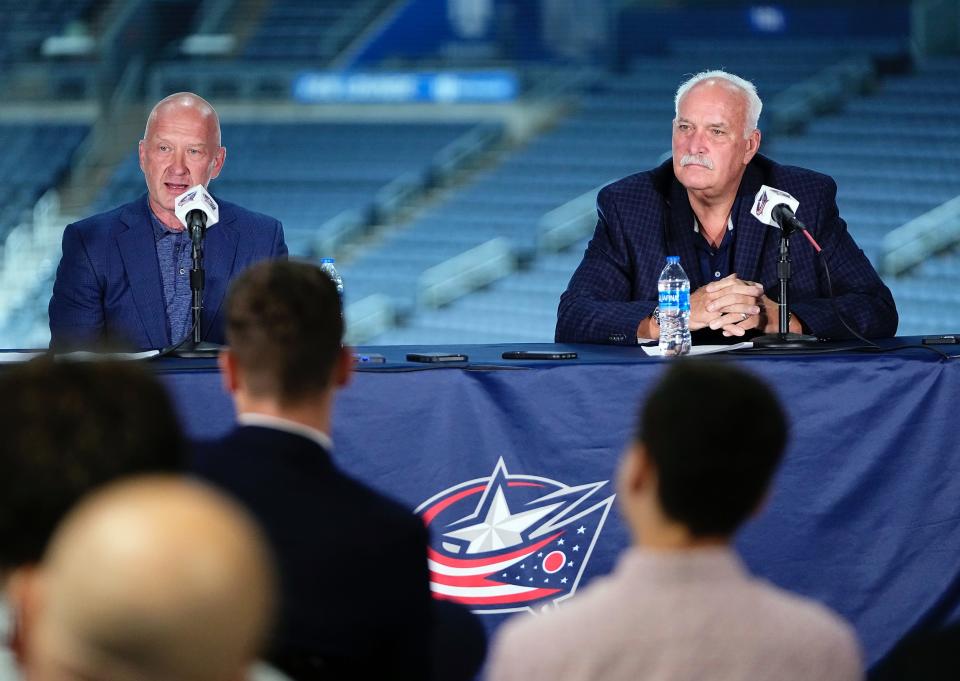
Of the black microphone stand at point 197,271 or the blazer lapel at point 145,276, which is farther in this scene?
the blazer lapel at point 145,276

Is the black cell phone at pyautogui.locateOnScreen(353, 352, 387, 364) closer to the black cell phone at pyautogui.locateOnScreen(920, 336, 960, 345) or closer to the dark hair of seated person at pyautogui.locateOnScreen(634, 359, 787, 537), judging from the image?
the black cell phone at pyautogui.locateOnScreen(920, 336, 960, 345)

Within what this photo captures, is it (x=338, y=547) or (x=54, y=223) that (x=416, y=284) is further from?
(x=338, y=547)

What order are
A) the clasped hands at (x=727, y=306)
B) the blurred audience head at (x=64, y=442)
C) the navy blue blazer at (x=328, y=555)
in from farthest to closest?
the clasped hands at (x=727, y=306)
the navy blue blazer at (x=328, y=555)
the blurred audience head at (x=64, y=442)

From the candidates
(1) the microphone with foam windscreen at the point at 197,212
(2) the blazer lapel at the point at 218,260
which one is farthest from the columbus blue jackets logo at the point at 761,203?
(2) the blazer lapel at the point at 218,260

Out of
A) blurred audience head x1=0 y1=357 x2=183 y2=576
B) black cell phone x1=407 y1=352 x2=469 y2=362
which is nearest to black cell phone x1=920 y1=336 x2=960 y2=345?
black cell phone x1=407 y1=352 x2=469 y2=362

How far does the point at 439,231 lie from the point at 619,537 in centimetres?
836

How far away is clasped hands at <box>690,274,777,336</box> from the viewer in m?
2.83

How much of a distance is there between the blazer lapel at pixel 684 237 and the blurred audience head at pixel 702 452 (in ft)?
6.53

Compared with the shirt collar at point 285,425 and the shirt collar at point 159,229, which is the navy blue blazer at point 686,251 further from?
the shirt collar at point 285,425

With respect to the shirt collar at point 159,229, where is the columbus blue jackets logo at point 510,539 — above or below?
below

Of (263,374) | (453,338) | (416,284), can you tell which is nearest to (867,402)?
(263,374)

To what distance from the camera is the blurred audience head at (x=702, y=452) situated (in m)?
1.17

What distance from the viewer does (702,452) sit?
3.84 ft

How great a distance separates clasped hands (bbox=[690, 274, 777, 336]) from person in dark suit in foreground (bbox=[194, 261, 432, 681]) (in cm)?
144
